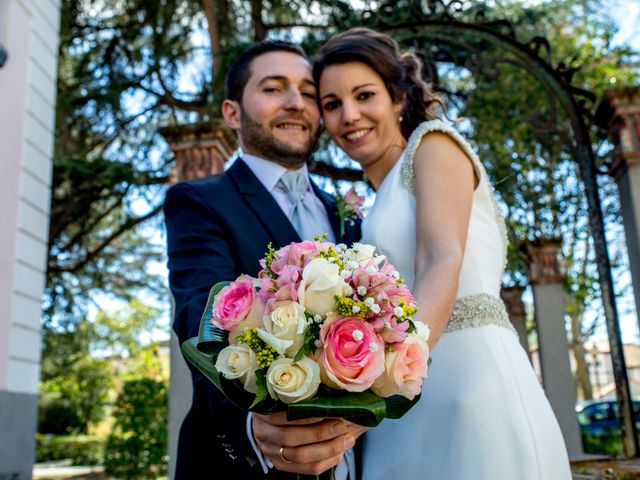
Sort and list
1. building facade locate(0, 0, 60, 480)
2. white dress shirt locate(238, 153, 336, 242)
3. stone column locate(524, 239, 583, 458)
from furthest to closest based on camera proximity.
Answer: stone column locate(524, 239, 583, 458)
building facade locate(0, 0, 60, 480)
white dress shirt locate(238, 153, 336, 242)

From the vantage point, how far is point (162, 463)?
521 inches

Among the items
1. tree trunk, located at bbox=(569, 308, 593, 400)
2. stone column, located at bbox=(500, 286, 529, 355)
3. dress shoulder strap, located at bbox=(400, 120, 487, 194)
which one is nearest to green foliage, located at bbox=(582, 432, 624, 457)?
stone column, located at bbox=(500, 286, 529, 355)

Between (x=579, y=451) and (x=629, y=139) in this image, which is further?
(x=579, y=451)

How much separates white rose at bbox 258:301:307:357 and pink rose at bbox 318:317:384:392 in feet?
0.19

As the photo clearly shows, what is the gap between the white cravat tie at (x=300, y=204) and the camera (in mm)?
2607

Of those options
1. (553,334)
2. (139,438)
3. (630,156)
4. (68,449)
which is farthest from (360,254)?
(68,449)

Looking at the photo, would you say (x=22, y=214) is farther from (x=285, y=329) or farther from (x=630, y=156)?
(x=285, y=329)

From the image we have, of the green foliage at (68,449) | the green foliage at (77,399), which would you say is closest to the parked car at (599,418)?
the green foliage at (68,449)

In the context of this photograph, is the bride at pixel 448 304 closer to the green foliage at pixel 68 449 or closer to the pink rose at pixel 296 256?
the pink rose at pixel 296 256

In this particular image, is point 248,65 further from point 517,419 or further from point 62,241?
point 62,241

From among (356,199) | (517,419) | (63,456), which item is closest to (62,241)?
(356,199)

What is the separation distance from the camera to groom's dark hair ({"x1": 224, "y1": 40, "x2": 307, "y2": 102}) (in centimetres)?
290

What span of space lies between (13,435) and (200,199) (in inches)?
221

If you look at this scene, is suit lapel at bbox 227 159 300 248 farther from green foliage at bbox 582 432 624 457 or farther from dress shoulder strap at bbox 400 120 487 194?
green foliage at bbox 582 432 624 457
